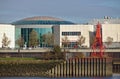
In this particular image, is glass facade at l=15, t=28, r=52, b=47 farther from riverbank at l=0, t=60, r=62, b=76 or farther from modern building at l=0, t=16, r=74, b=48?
riverbank at l=0, t=60, r=62, b=76

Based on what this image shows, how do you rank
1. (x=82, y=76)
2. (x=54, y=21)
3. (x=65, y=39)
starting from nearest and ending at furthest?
1. (x=82, y=76)
2. (x=65, y=39)
3. (x=54, y=21)

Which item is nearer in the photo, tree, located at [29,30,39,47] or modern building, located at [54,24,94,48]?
tree, located at [29,30,39,47]

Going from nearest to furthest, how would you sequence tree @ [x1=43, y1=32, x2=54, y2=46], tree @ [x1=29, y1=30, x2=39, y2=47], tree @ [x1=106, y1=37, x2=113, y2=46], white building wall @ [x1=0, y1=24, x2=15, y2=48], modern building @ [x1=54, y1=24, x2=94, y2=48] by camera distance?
tree @ [x1=29, y1=30, x2=39, y2=47] → tree @ [x1=43, y1=32, x2=54, y2=46] → tree @ [x1=106, y1=37, x2=113, y2=46] → white building wall @ [x1=0, y1=24, x2=15, y2=48] → modern building @ [x1=54, y1=24, x2=94, y2=48]

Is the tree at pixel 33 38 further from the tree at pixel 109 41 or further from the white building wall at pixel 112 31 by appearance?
the white building wall at pixel 112 31

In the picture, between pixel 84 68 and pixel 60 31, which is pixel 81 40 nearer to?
pixel 60 31

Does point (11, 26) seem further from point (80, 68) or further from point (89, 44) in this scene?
point (80, 68)

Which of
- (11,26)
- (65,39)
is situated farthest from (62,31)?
(11,26)

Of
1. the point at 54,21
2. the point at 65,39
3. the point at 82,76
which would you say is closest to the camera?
the point at 82,76

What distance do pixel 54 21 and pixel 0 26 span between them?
20.4 metres

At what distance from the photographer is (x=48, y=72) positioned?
84562mm

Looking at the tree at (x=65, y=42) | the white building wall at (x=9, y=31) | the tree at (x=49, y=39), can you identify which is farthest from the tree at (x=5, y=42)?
the tree at (x=65, y=42)

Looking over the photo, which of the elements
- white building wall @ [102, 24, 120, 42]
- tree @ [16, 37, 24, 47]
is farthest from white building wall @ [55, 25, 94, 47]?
tree @ [16, 37, 24, 47]

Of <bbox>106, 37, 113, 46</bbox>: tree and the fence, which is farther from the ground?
<bbox>106, 37, 113, 46</bbox>: tree

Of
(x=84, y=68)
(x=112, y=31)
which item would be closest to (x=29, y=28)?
(x=112, y=31)
